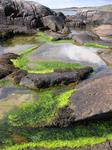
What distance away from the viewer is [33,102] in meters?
20.0

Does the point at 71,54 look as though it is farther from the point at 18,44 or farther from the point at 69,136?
the point at 69,136

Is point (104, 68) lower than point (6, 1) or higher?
lower

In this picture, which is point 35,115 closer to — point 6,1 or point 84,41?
point 84,41

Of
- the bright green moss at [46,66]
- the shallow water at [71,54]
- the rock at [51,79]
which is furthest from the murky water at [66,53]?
the rock at [51,79]

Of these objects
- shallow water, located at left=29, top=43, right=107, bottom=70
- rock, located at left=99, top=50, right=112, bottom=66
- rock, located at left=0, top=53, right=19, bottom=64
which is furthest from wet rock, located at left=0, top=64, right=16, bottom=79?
rock, located at left=99, top=50, right=112, bottom=66

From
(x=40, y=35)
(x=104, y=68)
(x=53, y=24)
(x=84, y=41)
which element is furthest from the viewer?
(x=53, y=24)

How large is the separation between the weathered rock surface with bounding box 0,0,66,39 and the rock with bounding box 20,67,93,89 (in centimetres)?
2673

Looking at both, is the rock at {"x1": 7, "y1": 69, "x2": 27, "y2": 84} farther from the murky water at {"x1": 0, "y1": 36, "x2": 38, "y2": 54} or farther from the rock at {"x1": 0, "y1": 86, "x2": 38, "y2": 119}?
the murky water at {"x1": 0, "y1": 36, "x2": 38, "y2": 54}

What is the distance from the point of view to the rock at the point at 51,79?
2289 cm

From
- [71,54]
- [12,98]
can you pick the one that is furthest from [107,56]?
[12,98]

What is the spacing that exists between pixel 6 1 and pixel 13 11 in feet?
7.35

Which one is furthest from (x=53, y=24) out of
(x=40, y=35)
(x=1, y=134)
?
(x=1, y=134)

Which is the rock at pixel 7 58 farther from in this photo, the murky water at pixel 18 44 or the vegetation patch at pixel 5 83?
the vegetation patch at pixel 5 83

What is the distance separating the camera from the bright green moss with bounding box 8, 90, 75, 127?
17547 millimetres
